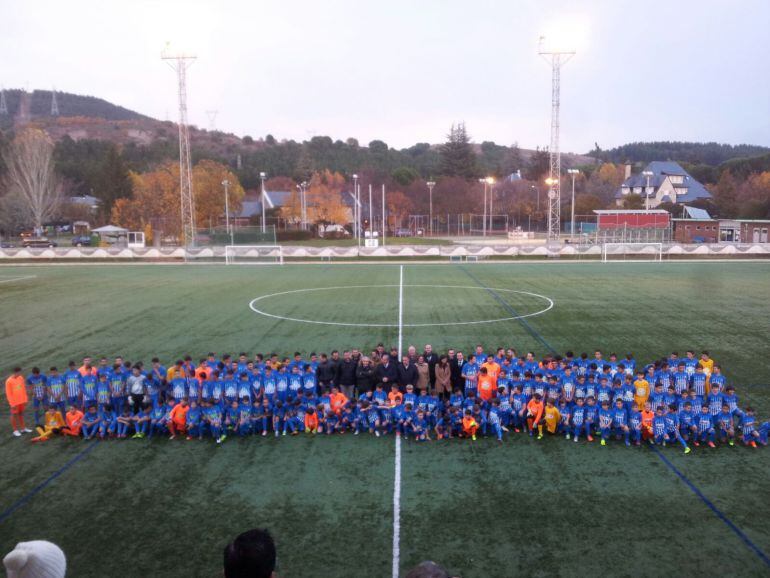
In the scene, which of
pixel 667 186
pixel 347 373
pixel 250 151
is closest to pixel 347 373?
pixel 347 373

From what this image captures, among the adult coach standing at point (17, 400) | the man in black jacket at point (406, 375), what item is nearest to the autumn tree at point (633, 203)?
the man in black jacket at point (406, 375)

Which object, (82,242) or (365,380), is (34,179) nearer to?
(82,242)

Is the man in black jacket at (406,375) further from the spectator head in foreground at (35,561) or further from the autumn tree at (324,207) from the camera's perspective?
the autumn tree at (324,207)

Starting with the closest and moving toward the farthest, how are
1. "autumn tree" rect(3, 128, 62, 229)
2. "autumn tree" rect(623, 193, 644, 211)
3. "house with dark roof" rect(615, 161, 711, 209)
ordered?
"autumn tree" rect(3, 128, 62, 229) < "autumn tree" rect(623, 193, 644, 211) < "house with dark roof" rect(615, 161, 711, 209)

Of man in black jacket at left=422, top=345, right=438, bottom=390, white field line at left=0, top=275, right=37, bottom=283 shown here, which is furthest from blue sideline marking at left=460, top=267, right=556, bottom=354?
white field line at left=0, top=275, right=37, bottom=283

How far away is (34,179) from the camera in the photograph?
59.5 metres

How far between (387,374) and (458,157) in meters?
104

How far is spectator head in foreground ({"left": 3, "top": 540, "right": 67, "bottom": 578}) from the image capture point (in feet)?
7.64

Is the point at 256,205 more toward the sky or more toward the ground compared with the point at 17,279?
more toward the sky

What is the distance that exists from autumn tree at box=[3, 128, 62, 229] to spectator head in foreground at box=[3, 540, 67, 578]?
6785 centimetres

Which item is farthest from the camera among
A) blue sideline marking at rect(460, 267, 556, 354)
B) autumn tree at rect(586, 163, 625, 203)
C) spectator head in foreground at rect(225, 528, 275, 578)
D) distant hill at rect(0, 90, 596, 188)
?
distant hill at rect(0, 90, 596, 188)

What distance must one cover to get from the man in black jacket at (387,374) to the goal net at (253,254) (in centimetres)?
3352

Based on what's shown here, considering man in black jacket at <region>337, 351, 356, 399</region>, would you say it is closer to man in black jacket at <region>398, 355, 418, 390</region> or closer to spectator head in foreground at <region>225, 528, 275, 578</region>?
man in black jacket at <region>398, 355, 418, 390</region>

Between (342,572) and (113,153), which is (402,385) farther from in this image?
(113,153)
